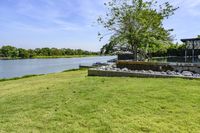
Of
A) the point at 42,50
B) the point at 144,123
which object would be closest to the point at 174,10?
the point at 144,123

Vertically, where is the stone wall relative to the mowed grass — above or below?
above

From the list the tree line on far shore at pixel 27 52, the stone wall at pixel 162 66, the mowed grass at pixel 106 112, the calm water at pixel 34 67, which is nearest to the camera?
the mowed grass at pixel 106 112

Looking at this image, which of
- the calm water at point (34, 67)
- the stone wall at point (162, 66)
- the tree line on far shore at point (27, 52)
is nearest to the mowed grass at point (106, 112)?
the stone wall at point (162, 66)

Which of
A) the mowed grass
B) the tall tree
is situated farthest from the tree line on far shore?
the mowed grass

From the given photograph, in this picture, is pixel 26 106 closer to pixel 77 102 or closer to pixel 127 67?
pixel 77 102

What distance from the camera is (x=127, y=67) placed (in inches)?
537

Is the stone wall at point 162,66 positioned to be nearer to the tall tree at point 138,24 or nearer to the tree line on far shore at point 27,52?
the tall tree at point 138,24

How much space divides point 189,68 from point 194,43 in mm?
9820

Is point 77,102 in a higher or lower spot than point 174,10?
lower

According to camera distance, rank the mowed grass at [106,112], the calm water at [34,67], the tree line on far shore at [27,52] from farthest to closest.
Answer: the tree line on far shore at [27,52] → the calm water at [34,67] → the mowed grass at [106,112]

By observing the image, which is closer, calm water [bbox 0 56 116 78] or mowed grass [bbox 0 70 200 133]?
mowed grass [bbox 0 70 200 133]

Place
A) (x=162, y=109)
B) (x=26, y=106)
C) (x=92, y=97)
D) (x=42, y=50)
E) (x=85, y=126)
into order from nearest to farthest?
1. (x=85, y=126)
2. (x=162, y=109)
3. (x=26, y=106)
4. (x=92, y=97)
5. (x=42, y=50)

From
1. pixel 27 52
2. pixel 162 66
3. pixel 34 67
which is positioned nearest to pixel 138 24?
pixel 162 66

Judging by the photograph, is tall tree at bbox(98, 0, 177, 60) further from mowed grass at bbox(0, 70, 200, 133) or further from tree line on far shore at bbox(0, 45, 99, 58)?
tree line on far shore at bbox(0, 45, 99, 58)
